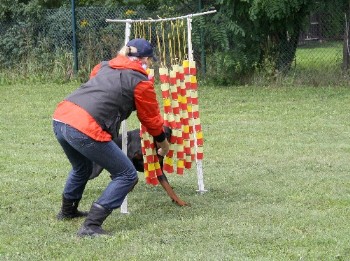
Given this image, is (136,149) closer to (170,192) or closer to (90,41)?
(170,192)

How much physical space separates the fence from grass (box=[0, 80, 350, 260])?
11.7ft

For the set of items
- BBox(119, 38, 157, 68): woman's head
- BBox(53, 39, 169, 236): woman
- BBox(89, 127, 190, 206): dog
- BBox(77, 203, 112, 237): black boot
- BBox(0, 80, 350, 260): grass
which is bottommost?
BBox(0, 80, 350, 260): grass

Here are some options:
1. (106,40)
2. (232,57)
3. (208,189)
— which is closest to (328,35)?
(232,57)

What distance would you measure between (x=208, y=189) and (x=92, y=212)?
6.81 ft

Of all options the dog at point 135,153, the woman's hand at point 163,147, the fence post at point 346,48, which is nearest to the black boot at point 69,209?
the dog at point 135,153

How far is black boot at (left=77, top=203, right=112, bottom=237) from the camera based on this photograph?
6931 mm

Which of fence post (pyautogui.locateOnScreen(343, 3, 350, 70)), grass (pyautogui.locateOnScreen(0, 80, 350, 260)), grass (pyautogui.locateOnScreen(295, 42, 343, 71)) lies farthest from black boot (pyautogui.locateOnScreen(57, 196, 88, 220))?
fence post (pyautogui.locateOnScreen(343, 3, 350, 70))

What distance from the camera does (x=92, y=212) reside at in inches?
275

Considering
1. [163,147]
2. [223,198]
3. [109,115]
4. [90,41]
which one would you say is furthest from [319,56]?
[109,115]

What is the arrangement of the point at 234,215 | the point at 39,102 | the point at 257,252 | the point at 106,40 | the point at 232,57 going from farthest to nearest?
1. the point at 106,40
2. the point at 232,57
3. the point at 39,102
4. the point at 234,215
5. the point at 257,252

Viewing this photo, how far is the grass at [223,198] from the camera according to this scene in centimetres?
653

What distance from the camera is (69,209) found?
760 cm

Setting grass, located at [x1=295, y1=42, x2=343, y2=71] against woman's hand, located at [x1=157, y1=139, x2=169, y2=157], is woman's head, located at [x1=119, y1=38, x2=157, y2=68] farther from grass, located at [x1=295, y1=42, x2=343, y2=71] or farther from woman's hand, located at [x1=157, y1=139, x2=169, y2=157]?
grass, located at [x1=295, y1=42, x2=343, y2=71]

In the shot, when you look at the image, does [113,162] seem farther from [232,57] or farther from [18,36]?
[18,36]
